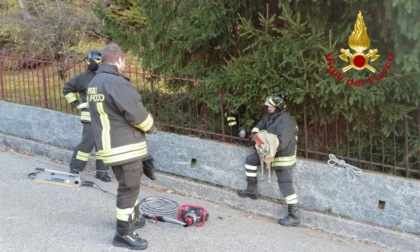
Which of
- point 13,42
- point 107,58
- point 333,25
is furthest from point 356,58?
point 13,42

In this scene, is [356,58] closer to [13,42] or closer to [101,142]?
[101,142]

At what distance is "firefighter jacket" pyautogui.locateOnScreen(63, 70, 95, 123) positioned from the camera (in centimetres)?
669

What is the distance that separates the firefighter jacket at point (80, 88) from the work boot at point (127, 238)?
92.7 inches

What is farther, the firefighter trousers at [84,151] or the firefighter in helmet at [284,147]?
the firefighter trousers at [84,151]

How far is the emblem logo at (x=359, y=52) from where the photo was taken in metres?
5.00

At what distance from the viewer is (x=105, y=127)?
4559mm

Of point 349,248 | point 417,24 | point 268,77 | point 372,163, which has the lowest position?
point 349,248

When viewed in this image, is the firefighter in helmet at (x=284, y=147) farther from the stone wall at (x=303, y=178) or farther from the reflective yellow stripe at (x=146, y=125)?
the reflective yellow stripe at (x=146, y=125)

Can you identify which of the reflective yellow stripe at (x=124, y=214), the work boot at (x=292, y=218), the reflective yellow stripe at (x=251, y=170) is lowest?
the work boot at (x=292, y=218)

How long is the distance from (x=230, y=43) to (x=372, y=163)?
2.30 meters

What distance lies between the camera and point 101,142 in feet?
15.1

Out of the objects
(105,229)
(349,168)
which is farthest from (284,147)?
(105,229)

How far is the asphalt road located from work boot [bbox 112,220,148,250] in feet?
0.22

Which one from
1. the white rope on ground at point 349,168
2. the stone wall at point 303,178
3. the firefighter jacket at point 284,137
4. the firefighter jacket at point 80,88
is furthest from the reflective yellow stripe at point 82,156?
the white rope on ground at point 349,168
